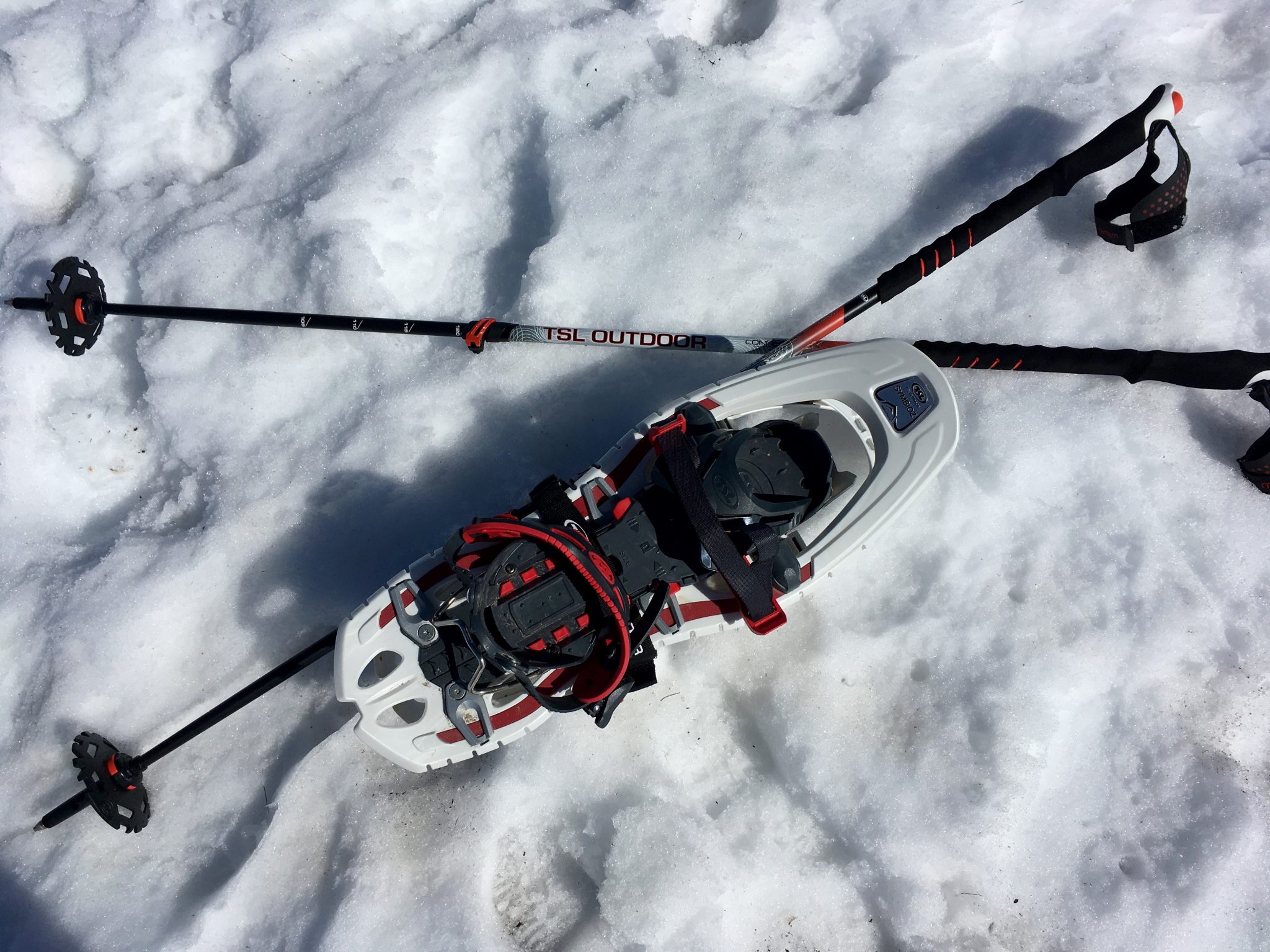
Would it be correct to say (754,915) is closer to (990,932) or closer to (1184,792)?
(990,932)

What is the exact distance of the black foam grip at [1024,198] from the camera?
2713 millimetres

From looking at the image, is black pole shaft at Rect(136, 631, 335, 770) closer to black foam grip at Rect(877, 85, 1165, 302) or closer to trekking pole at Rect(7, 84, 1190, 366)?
trekking pole at Rect(7, 84, 1190, 366)

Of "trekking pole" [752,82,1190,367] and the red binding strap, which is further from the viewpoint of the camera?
"trekking pole" [752,82,1190,367]

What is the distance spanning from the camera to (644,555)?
8.05ft

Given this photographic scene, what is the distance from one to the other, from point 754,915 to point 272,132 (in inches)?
143

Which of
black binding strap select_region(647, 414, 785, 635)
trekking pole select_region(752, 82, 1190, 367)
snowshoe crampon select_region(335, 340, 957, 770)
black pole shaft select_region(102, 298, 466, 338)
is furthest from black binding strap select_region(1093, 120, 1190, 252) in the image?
black pole shaft select_region(102, 298, 466, 338)

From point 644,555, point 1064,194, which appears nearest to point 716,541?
point 644,555

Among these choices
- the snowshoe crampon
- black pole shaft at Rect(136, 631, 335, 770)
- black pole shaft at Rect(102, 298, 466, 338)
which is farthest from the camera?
black pole shaft at Rect(102, 298, 466, 338)

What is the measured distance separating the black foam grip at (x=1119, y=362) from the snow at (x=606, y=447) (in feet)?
0.66

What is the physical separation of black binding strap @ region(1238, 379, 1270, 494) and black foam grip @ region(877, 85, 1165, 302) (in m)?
0.96

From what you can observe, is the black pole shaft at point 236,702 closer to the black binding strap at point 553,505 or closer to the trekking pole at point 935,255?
the black binding strap at point 553,505

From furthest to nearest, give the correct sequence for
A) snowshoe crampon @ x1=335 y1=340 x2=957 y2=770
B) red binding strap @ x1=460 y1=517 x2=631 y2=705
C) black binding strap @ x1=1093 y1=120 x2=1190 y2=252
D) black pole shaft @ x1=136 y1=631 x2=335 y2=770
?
black binding strap @ x1=1093 y1=120 x2=1190 y2=252
black pole shaft @ x1=136 y1=631 x2=335 y2=770
snowshoe crampon @ x1=335 y1=340 x2=957 y2=770
red binding strap @ x1=460 y1=517 x2=631 y2=705

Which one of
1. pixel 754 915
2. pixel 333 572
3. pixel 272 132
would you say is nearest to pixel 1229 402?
pixel 754 915

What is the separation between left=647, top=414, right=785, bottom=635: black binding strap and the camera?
2.31 metres
